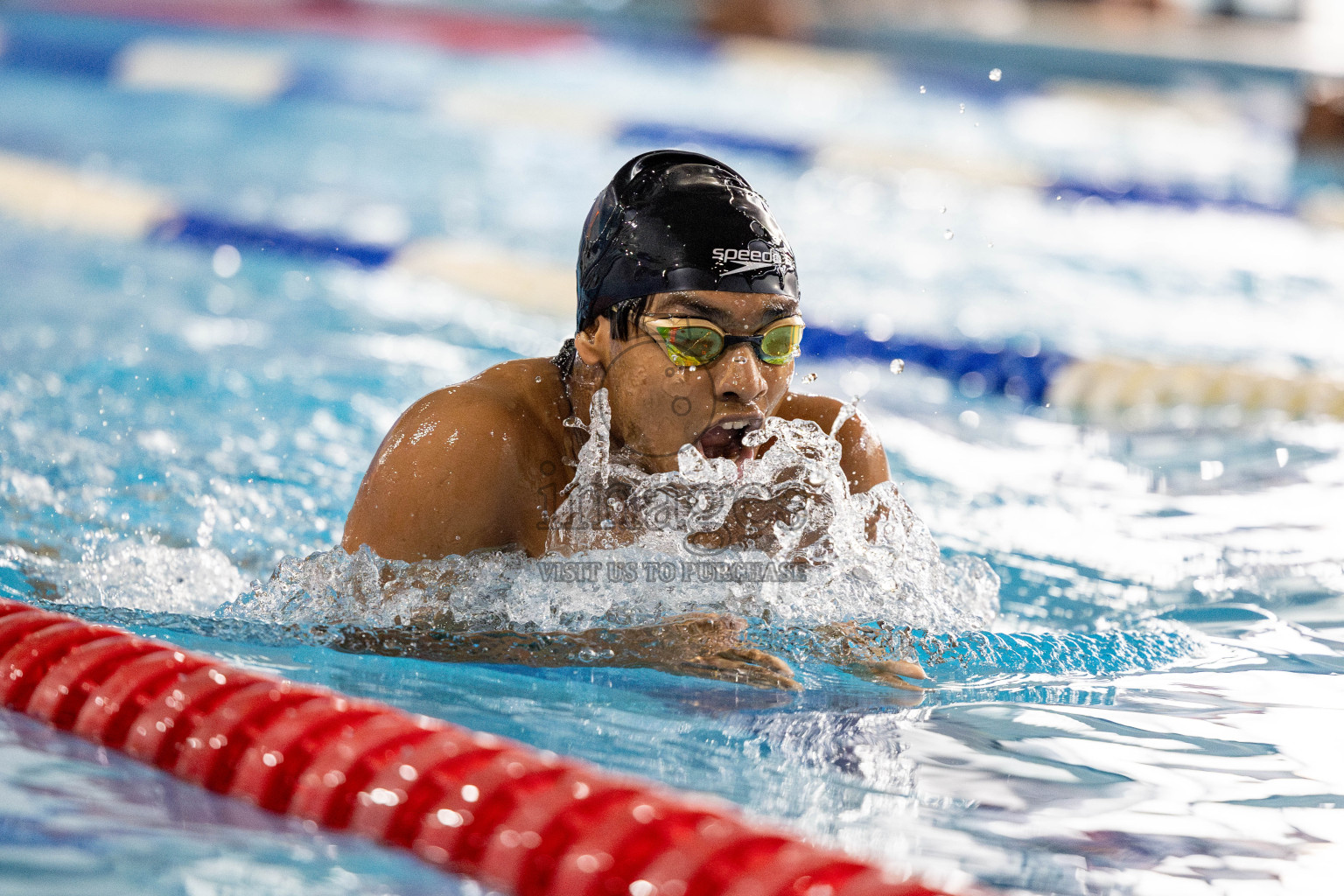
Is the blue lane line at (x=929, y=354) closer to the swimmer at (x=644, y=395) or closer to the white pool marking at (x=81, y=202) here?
the white pool marking at (x=81, y=202)

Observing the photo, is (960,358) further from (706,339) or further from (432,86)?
(432,86)

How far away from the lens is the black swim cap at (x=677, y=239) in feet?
7.57

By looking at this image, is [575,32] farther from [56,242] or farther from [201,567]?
[201,567]

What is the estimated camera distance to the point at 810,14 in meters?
13.6

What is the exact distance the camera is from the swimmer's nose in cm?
224

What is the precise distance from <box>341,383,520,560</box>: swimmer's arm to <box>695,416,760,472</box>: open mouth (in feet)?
1.00

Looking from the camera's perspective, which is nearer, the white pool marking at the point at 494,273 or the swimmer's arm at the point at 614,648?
the swimmer's arm at the point at 614,648

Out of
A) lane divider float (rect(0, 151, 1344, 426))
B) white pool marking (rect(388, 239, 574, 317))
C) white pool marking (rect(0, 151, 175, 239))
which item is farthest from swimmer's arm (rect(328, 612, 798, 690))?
white pool marking (rect(0, 151, 175, 239))

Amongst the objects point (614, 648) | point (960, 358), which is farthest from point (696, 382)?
point (960, 358)

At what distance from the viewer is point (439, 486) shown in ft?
7.41

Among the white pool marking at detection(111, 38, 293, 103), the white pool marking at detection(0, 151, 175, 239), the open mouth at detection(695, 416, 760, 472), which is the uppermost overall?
the white pool marking at detection(111, 38, 293, 103)

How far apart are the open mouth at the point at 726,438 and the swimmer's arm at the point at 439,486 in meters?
0.31

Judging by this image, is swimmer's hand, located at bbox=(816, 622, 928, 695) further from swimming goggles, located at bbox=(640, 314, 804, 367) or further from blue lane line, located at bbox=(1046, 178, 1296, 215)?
blue lane line, located at bbox=(1046, 178, 1296, 215)

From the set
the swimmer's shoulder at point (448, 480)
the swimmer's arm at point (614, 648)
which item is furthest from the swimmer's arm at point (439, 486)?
the swimmer's arm at point (614, 648)
